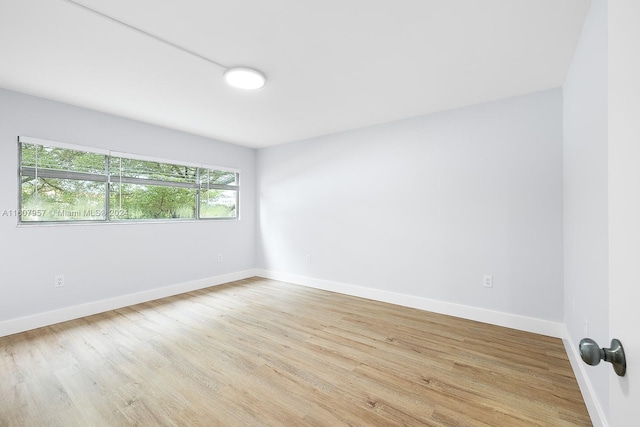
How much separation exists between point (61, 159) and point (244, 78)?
2.40m

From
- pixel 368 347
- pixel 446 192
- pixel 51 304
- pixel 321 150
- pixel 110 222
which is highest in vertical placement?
pixel 321 150

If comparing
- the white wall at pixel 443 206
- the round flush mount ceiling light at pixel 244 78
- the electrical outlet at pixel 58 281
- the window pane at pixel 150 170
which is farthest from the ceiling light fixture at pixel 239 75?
the electrical outlet at pixel 58 281

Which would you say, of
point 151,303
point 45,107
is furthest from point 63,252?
point 45,107

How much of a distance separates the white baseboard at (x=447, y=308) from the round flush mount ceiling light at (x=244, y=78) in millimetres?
2888

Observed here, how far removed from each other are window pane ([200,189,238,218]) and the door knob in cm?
455

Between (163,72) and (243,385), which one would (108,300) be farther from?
(163,72)

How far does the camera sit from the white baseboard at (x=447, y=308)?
2645 mm

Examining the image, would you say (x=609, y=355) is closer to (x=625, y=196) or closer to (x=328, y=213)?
(x=625, y=196)

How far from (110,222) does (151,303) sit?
1.15 m

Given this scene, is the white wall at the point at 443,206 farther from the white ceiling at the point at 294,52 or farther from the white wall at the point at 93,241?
the white wall at the point at 93,241

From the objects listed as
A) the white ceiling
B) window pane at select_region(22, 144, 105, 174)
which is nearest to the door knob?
the white ceiling

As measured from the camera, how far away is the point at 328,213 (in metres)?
4.21

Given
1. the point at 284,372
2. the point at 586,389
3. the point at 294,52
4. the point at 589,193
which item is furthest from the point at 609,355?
the point at 294,52

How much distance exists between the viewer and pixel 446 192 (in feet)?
10.5
